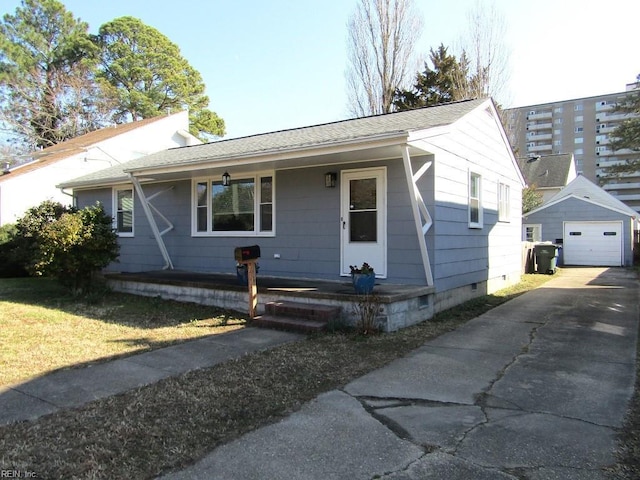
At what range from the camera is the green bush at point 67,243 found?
8.90 meters

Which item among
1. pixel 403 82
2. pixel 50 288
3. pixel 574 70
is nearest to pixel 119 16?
pixel 403 82

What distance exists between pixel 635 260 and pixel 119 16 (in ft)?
113

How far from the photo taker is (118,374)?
460 cm

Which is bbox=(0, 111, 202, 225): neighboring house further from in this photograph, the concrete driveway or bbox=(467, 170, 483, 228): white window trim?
the concrete driveway

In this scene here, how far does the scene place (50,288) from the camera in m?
11.3

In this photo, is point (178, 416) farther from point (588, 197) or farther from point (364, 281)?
point (588, 197)

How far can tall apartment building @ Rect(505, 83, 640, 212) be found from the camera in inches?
2746

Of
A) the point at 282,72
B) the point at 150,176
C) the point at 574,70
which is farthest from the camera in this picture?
the point at 282,72

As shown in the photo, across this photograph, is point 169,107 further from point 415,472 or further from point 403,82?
point 415,472

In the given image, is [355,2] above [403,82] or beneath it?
above

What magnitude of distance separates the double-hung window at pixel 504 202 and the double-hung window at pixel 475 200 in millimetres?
1701

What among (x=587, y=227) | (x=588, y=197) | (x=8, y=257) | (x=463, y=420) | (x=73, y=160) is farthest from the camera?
(x=588, y=197)

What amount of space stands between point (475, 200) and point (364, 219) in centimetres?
295

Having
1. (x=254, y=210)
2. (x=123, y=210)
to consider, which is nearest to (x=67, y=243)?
(x=254, y=210)
